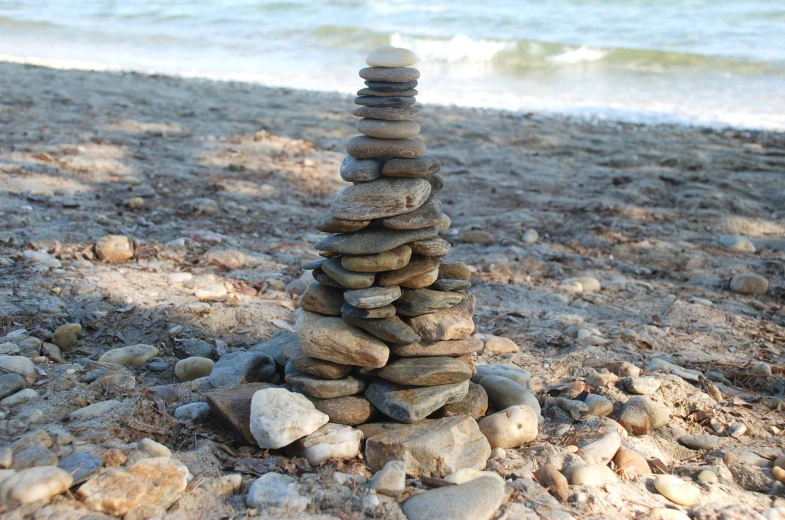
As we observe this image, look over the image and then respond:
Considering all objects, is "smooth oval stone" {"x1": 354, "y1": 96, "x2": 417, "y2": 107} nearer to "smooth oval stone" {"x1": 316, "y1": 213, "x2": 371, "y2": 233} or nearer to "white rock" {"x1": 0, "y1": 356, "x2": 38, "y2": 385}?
"smooth oval stone" {"x1": 316, "y1": 213, "x2": 371, "y2": 233}

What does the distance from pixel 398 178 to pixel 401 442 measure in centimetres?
104

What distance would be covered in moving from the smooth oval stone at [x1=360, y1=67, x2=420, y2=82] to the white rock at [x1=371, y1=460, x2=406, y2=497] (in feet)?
4.83

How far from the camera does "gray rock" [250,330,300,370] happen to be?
129 inches

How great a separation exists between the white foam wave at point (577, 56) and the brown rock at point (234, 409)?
15386 millimetres

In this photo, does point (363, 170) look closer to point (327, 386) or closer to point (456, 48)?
point (327, 386)

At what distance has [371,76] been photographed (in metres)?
2.90

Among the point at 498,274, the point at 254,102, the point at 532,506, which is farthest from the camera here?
the point at 254,102

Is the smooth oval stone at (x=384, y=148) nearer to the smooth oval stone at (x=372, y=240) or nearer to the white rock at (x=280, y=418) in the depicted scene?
the smooth oval stone at (x=372, y=240)

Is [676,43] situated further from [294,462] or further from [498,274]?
[294,462]

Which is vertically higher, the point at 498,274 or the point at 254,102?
the point at 254,102

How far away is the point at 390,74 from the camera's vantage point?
9.42ft

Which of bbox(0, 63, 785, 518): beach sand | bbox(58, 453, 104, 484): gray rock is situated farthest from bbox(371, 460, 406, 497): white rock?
bbox(58, 453, 104, 484): gray rock

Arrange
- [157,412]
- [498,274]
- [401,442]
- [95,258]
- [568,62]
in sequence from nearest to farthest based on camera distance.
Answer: [401,442] < [157,412] < [95,258] < [498,274] < [568,62]

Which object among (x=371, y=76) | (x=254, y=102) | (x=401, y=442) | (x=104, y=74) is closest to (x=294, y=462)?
(x=401, y=442)
